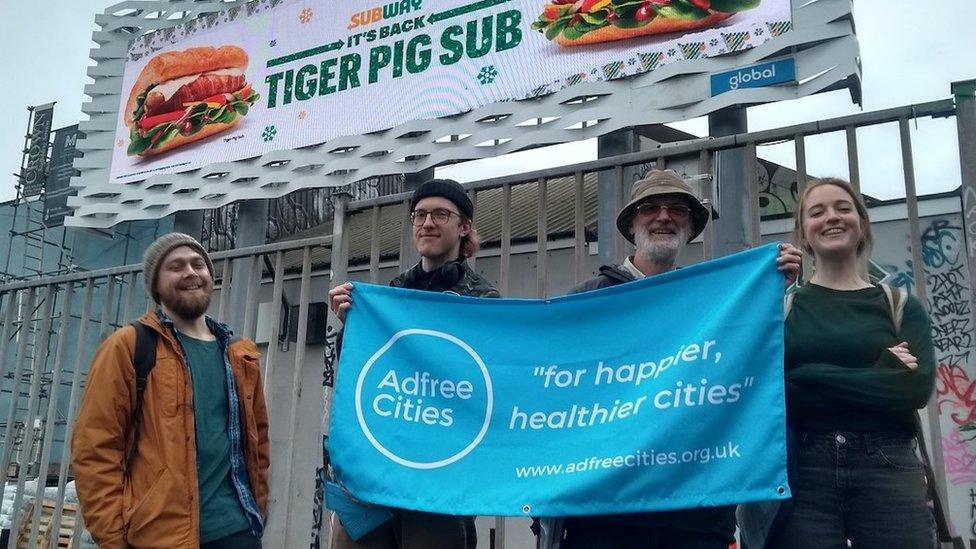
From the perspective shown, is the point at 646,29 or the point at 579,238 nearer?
the point at 579,238

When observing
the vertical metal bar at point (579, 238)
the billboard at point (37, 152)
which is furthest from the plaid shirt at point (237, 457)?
the billboard at point (37, 152)

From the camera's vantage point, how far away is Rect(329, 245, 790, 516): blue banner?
264 cm

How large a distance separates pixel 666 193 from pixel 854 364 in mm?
→ 836

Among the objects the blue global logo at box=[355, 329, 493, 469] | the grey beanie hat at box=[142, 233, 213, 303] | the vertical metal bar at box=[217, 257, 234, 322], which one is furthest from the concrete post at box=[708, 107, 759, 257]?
the vertical metal bar at box=[217, 257, 234, 322]

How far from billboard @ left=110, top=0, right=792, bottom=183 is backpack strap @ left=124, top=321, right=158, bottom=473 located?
5.81 m

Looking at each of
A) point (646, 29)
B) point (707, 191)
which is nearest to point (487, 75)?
point (646, 29)

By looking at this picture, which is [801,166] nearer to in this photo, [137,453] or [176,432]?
[176,432]

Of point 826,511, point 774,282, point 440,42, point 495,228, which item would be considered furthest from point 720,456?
point 440,42

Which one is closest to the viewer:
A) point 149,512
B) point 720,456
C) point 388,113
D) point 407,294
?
point 720,456

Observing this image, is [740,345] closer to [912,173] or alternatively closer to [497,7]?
[912,173]

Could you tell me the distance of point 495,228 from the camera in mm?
9641

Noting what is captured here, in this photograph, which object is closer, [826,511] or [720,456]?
[826,511]

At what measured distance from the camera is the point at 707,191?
345cm

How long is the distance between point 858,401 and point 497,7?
302 inches
